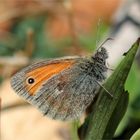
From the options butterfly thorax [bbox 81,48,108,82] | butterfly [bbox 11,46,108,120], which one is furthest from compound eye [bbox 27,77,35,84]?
butterfly thorax [bbox 81,48,108,82]

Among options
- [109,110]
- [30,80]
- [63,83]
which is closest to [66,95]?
[63,83]

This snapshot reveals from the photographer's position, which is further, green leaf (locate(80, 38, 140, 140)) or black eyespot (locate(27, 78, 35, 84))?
black eyespot (locate(27, 78, 35, 84))

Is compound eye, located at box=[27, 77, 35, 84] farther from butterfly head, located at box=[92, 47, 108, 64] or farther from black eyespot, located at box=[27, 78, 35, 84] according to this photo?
butterfly head, located at box=[92, 47, 108, 64]

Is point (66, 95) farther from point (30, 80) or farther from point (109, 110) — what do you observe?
point (109, 110)

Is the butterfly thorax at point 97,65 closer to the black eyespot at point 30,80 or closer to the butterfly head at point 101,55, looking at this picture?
the butterfly head at point 101,55

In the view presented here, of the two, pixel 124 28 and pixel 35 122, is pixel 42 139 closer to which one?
pixel 35 122

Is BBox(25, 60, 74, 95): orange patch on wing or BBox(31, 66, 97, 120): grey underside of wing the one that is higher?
BBox(25, 60, 74, 95): orange patch on wing

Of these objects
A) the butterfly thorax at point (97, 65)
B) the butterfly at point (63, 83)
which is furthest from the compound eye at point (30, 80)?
the butterfly thorax at point (97, 65)
